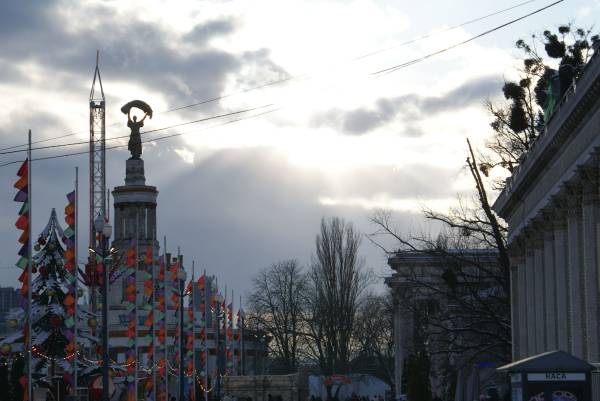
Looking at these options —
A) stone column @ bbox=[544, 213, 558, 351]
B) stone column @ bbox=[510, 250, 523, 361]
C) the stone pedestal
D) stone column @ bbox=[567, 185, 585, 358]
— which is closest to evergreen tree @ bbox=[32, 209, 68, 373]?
stone column @ bbox=[510, 250, 523, 361]

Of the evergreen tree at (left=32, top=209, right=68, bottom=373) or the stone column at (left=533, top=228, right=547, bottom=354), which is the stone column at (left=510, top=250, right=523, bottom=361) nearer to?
the stone column at (left=533, top=228, right=547, bottom=354)

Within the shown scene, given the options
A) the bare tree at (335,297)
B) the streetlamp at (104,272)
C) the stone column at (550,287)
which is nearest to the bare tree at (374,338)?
the bare tree at (335,297)

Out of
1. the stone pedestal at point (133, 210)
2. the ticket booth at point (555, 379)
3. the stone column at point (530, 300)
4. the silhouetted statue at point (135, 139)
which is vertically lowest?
the ticket booth at point (555, 379)

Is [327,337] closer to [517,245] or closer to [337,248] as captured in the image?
[337,248]

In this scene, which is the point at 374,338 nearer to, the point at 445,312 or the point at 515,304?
the point at 445,312

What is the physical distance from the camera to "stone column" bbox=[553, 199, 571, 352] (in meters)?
39.8

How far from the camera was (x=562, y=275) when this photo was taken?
40531mm

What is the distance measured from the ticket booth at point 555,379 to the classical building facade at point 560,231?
8.01 meters

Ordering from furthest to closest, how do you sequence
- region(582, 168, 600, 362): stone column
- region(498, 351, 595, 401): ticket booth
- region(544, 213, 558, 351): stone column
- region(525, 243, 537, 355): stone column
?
1. region(525, 243, 537, 355): stone column
2. region(544, 213, 558, 351): stone column
3. region(582, 168, 600, 362): stone column
4. region(498, 351, 595, 401): ticket booth

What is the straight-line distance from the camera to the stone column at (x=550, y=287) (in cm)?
4284

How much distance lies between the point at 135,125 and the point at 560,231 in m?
83.8

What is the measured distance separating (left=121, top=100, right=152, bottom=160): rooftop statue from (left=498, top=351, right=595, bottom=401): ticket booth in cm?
9459

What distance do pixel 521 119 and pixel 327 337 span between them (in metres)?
66.4

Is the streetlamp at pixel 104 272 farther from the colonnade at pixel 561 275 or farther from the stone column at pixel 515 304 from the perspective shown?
the stone column at pixel 515 304
